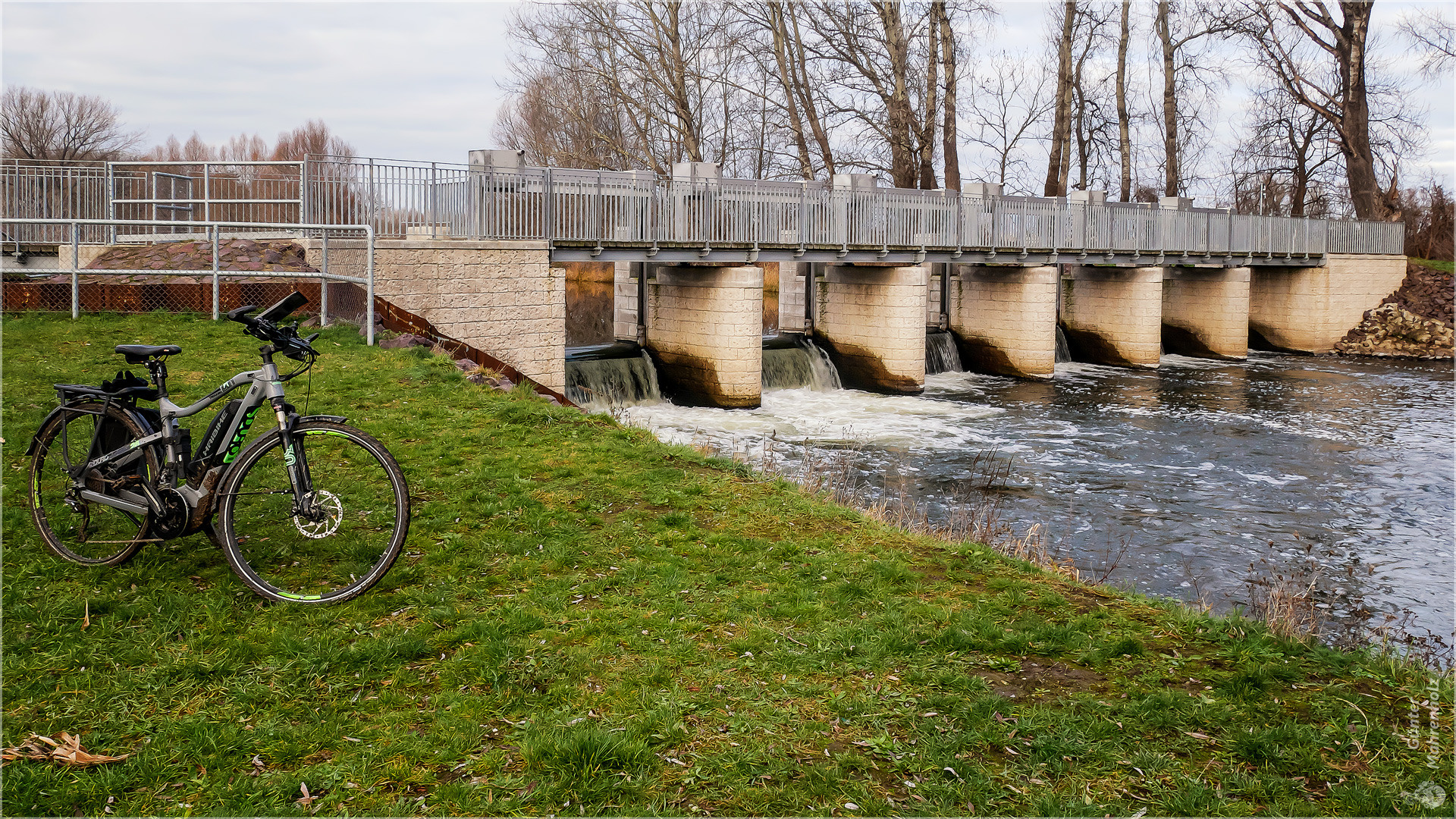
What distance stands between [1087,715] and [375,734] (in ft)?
9.34

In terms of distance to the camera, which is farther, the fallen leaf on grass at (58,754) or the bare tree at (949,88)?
the bare tree at (949,88)

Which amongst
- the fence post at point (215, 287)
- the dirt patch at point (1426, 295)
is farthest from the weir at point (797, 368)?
the dirt patch at point (1426, 295)

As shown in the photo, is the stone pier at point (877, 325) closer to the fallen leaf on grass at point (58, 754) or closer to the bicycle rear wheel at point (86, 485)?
the bicycle rear wheel at point (86, 485)

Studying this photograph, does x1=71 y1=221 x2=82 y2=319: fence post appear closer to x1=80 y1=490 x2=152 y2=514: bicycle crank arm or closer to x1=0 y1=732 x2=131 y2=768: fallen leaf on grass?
x1=80 y1=490 x2=152 y2=514: bicycle crank arm

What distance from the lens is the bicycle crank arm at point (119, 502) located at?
18.1ft

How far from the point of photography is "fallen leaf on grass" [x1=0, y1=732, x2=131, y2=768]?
3891 millimetres

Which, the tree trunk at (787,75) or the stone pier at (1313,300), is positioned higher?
the tree trunk at (787,75)

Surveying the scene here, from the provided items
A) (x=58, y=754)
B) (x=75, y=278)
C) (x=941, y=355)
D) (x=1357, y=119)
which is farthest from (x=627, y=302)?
(x=1357, y=119)

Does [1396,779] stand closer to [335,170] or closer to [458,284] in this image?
[458,284]

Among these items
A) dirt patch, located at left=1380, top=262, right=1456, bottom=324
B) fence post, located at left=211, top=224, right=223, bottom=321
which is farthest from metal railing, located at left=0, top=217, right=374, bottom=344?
dirt patch, located at left=1380, top=262, right=1456, bottom=324

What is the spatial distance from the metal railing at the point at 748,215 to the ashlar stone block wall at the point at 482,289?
644 millimetres

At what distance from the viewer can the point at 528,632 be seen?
17.3ft

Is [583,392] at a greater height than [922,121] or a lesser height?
lesser

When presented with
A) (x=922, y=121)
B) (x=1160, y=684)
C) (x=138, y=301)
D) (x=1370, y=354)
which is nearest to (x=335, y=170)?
(x=138, y=301)
